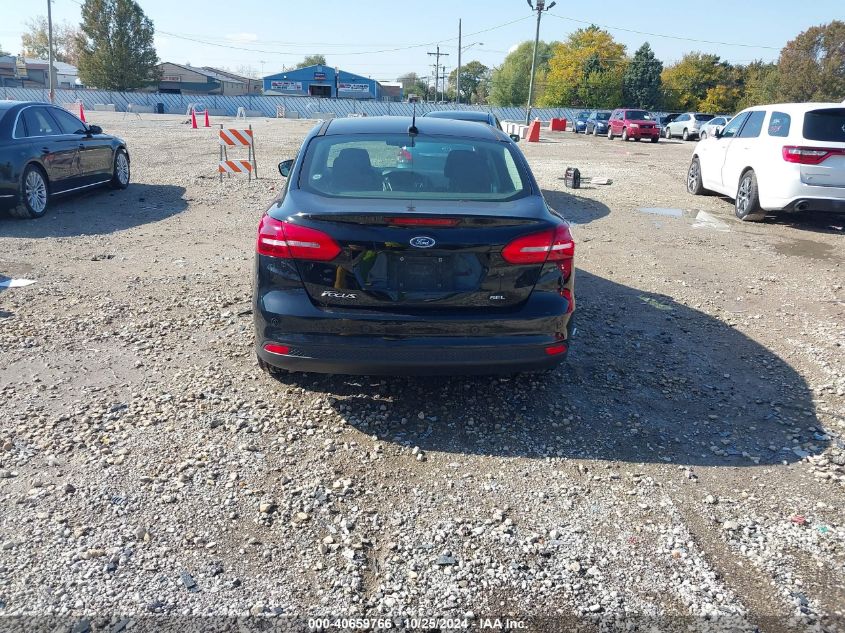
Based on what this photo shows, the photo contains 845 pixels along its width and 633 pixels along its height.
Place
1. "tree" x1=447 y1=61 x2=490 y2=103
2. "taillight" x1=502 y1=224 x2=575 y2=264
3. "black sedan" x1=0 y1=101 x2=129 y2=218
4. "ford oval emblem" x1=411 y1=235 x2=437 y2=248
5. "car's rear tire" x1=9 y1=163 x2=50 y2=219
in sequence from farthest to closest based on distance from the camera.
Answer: "tree" x1=447 y1=61 x2=490 y2=103 < "car's rear tire" x1=9 y1=163 x2=50 y2=219 < "black sedan" x1=0 y1=101 x2=129 y2=218 < "taillight" x1=502 y1=224 x2=575 y2=264 < "ford oval emblem" x1=411 y1=235 x2=437 y2=248

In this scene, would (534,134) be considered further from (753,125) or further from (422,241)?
(422,241)

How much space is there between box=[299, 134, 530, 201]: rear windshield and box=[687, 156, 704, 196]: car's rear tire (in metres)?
9.63

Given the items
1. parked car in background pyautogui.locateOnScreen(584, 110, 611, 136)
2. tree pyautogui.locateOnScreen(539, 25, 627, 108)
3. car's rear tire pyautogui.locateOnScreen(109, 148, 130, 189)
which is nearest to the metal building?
tree pyautogui.locateOnScreen(539, 25, 627, 108)

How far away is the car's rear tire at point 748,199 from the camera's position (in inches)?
398

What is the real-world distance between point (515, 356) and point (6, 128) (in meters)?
8.72

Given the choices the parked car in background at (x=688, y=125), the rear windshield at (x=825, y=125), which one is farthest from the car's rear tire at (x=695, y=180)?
the parked car in background at (x=688, y=125)

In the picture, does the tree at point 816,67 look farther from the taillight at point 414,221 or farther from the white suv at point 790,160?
the taillight at point 414,221

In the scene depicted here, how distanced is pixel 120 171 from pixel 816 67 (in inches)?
2509

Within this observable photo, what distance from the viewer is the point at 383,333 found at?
139 inches

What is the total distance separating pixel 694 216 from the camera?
1077 centimetres

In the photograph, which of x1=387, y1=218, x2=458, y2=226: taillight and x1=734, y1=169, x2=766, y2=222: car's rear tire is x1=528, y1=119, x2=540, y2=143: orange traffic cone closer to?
x1=734, y1=169, x2=766, y2=222: car's rear tire

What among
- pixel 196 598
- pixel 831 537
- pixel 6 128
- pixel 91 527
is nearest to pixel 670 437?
pixel 831 537

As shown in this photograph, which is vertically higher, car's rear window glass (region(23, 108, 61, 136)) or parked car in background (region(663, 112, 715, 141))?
parked car in background (region(663, 112, 715, 141))

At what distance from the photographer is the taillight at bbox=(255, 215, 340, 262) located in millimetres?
3492
